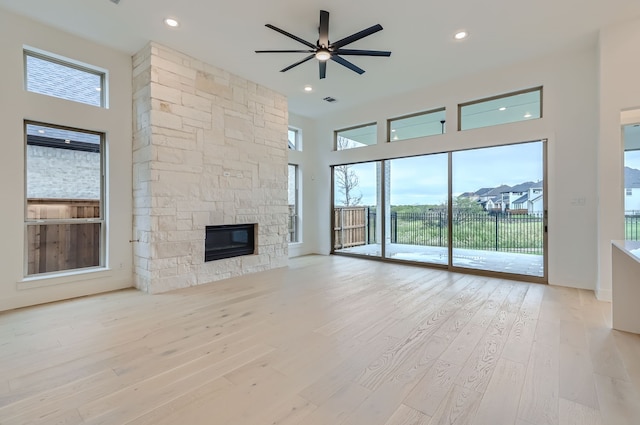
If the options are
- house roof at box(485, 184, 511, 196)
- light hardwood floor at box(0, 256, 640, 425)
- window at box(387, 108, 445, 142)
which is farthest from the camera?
window at box(387, 108, 445, 142)

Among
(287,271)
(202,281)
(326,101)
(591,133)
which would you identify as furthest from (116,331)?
(591,133)

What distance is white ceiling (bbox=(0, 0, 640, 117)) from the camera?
3.20 metres

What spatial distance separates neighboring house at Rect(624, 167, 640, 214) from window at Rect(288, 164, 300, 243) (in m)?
5.60

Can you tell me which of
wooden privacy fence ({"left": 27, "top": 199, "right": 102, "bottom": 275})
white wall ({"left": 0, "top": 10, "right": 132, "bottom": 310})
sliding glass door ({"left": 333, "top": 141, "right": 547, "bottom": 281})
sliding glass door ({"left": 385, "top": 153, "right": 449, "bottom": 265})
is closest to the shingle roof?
white wall ({"left": 0, "top": 10, "right": 132, "bottom": 310})

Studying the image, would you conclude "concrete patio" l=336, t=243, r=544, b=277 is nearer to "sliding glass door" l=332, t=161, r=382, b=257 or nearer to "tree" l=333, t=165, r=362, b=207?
"sliding glass door" l=332, t=161, r=382, b=257

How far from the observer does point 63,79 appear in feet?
12.4

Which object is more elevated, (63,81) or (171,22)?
(171,22)

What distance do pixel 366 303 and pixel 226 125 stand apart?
3.56m

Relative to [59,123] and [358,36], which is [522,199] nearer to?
[358,36]

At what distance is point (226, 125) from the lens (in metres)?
4.83

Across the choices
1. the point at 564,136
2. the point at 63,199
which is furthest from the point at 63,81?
the point at 564,136

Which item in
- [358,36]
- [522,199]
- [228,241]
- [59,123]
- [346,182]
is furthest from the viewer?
[346,182]

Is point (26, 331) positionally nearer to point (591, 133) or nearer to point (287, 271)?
point (287, 271)

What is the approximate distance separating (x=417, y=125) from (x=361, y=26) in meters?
2.72
